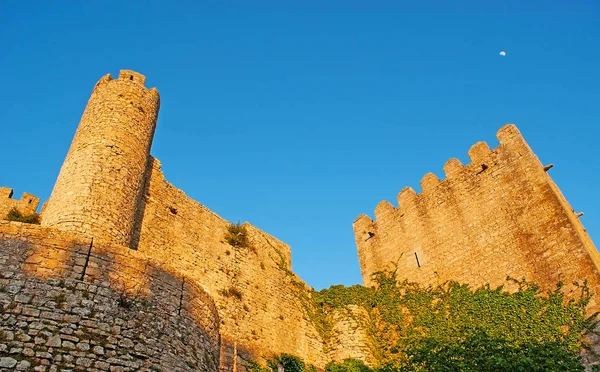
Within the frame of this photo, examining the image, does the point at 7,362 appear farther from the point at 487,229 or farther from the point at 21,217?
the point at 487,229

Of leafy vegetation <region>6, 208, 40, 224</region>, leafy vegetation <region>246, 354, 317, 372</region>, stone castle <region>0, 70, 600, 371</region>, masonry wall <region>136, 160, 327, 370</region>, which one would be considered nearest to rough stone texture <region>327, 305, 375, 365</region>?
stone castle <region>0, 70, 600, 371</region>

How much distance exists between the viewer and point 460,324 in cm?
1469

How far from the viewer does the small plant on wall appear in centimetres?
1667

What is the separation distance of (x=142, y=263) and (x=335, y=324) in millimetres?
9525

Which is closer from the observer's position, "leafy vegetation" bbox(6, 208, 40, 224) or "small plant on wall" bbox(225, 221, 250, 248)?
"leafy vegetation" bbox(6, 208, 40, 224)

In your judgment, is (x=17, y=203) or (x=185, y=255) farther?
(x=17, y=203)

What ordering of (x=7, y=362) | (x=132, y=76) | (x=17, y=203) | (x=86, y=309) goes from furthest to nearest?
(x=132, y=76), (x=17, y=203), (x=86, y=309), (x=7, y=362)

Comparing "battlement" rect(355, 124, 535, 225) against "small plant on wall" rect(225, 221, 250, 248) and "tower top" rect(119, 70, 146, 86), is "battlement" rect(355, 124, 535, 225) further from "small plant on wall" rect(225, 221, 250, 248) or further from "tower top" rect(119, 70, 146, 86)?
"tower top" rect(119, 70, 146, 86)

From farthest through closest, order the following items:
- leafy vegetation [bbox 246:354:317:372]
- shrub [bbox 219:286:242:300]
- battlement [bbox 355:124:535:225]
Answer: battlement [bbox 355:124:535:225] → shrub [bbox 219:286:242:300] → leafy vegetation [bbox 246:354:317:372]

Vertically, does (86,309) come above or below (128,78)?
below

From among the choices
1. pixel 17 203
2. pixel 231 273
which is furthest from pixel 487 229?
pixel 17 203

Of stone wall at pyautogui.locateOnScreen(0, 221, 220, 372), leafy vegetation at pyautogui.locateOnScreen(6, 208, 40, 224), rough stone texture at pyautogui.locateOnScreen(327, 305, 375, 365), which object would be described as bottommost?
stone wall at pyautogui.locateOnScreen(0, 221, 220, 372)

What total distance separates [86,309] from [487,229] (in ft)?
42.7

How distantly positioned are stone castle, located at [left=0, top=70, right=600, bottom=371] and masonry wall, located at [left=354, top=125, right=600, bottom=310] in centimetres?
4
